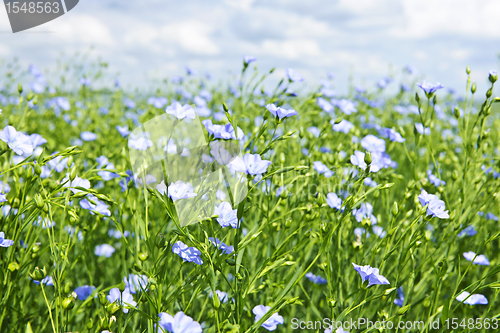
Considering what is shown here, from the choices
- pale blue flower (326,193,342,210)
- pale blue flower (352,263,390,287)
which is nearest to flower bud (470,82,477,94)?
pale blue flower (326,193,342,210)

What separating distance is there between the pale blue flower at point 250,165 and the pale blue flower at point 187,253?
33cm

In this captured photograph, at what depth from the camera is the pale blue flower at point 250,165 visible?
118 centimetres

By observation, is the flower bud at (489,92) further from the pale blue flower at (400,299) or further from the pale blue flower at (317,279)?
the pale blue flower at (317,279)

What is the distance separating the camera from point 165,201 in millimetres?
1082

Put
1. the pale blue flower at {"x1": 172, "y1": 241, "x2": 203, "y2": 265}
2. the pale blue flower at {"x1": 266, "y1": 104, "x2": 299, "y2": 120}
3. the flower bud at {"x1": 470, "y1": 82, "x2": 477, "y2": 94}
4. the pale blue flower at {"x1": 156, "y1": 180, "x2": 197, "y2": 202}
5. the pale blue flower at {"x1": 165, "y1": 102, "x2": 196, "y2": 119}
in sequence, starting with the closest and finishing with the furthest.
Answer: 1. the pale blue flower at {"x1": 156, "y1": 180, "x2": 197, "y2": 202}
2. the pale blue flower at {"x1": 172, "y1": 241, "x2": 203, "y2": 265}
3. the pale blue flower at {"x1": 266, "y1": 104, "x2": 299, "y2": 120}
4. the pale blue flower at {"x1": 165, "y1": 102, "x2": 196, "y2": 119}
5. the flower bud at {"x1": 470, "y1": 82, "x2": 477, "y2": 94}

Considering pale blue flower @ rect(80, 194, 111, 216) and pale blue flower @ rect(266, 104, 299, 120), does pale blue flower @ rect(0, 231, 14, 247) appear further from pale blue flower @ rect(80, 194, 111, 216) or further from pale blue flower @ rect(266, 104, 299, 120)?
pale blue flower @ rect(266, 104, 299, 120)

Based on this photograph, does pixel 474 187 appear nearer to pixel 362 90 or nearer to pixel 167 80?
pixel 362 90

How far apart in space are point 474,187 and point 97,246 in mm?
2263

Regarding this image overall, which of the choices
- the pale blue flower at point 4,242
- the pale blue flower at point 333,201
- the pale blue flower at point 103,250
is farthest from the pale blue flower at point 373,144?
the pale blue flower at point 4,242

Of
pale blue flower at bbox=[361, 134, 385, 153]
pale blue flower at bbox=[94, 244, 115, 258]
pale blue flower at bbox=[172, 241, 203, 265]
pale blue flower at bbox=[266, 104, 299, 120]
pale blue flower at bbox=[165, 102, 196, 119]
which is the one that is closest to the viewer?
pale blue flower at bbox=[172, 241, 203, 265]

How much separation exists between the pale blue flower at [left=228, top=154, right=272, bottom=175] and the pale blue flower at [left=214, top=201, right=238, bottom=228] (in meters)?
0.16

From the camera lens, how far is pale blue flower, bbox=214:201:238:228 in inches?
48.0

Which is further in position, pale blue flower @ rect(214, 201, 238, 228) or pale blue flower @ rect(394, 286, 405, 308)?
pale blue flower @ rect(394, 286, 405, 308)

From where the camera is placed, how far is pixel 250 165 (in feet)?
4.02
